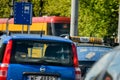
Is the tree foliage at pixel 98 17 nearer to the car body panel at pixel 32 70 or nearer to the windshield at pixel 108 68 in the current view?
the car body panel at pixel 32 70

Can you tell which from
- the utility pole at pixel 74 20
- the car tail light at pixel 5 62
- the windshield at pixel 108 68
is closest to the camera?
the windshield at pixel 108 68

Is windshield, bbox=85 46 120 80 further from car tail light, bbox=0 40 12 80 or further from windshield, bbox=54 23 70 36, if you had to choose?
windshield, bbox=54 23 70 36

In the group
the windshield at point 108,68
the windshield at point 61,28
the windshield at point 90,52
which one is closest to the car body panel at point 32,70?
the windshield at point 90,52

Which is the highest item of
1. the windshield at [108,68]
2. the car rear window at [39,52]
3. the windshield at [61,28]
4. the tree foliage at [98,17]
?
the windshield at [108,68]

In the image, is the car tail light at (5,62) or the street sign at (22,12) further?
the street sign at (22,12)

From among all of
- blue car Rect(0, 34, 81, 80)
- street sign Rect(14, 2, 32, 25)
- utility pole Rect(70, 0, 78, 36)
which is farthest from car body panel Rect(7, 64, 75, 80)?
utility pole Rect(70, 0, 78, 36)

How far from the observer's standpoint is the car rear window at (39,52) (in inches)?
438

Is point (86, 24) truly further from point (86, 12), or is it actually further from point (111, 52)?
point (111, 52)

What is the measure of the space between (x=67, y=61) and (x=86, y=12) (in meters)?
23.0

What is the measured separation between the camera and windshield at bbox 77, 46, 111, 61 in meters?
14.7

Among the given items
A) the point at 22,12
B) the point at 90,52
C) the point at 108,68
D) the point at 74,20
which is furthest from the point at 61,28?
the point at 108,68

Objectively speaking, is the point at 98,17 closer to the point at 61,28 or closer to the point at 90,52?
the point at 61,28

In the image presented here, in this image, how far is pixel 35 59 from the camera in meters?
11.2

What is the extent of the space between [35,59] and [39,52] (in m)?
0.15
